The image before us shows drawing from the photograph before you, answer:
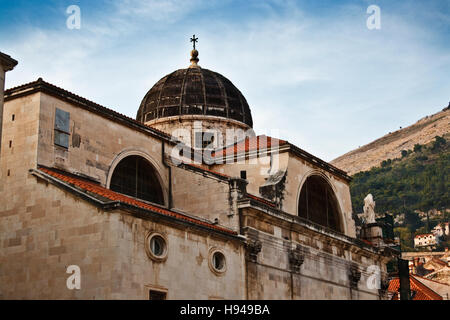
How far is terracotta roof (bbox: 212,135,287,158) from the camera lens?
3100cm

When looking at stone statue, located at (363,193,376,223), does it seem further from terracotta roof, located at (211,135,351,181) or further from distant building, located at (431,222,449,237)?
distant building, located at (431,222,449,237)

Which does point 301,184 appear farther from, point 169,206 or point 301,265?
point 169,206

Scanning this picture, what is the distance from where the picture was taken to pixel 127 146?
86.8 feet

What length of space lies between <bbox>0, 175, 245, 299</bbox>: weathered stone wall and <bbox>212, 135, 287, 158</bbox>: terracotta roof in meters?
9.03

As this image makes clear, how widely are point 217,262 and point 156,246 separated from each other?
3274 millimetres

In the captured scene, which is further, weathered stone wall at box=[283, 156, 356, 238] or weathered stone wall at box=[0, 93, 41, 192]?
weathered stone wall at box=[283, 156, 356, 238]

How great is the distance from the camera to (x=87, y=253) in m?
19.6

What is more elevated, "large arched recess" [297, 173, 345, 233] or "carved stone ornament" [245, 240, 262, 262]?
"large arched recess" [297, 173, 345, 233]

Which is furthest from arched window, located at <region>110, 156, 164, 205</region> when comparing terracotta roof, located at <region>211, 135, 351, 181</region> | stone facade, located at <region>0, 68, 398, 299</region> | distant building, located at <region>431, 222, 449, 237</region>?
distant building, located at <region>431, 222, 449, 237</region>

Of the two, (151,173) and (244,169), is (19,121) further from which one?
(244,169)

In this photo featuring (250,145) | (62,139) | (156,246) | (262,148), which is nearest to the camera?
(156,246)

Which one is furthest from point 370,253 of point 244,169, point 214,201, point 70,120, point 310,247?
point 70,120

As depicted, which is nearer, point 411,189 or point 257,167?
point 257,167

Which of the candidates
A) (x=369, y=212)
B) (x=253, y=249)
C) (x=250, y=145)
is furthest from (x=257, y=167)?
(x=369, y=212)
